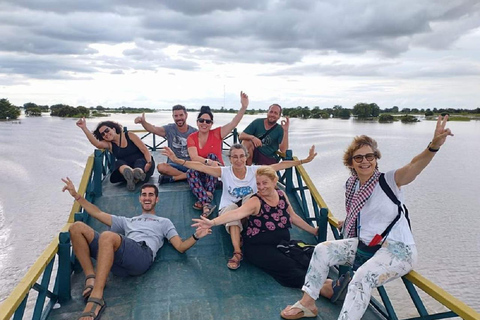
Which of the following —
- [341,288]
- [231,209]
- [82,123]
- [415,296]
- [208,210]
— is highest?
[82,123]

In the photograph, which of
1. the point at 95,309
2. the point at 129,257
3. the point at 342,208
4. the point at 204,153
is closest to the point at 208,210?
the point at 204,153

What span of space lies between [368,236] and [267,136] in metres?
3.90

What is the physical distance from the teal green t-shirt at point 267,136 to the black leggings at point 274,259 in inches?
112

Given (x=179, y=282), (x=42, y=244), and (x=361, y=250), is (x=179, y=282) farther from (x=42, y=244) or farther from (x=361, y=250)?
(x=42, y=244)

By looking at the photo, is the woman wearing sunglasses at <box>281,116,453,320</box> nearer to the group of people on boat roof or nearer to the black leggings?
the group of people on boat roof

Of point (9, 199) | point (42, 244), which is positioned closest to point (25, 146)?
point (9, 199)

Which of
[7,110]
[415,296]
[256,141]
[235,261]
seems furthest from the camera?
[7,110]

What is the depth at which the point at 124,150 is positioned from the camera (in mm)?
6383

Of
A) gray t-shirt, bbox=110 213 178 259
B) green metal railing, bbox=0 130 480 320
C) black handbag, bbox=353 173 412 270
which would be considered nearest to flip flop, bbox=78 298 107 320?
green metal railing, bbox=0 130 480 320

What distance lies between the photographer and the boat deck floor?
3523 mm

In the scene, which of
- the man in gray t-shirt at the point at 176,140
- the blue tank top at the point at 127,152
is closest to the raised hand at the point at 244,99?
the man in gray t-shirt at the point at 176,140

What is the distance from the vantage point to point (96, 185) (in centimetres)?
599

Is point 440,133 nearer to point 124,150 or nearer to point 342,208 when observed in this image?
point 124,150

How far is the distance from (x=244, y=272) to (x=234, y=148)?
1.61m
